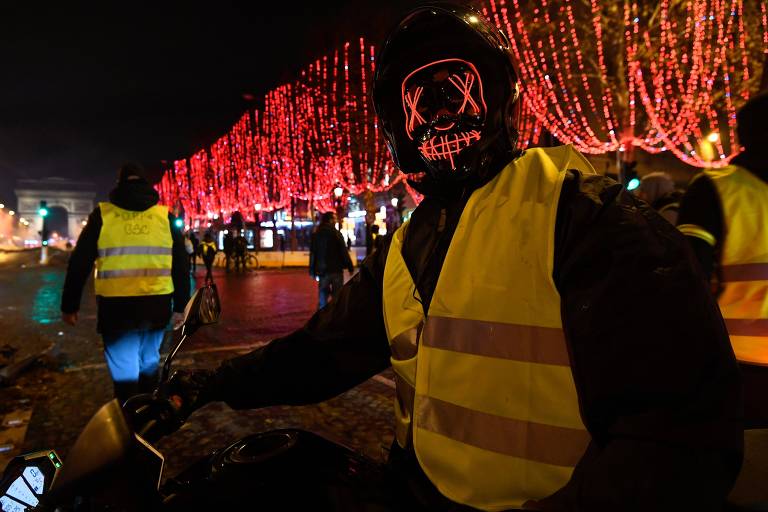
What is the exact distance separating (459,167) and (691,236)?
5.08ft

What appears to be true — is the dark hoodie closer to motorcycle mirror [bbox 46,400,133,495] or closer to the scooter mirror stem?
the scooter mirror stem

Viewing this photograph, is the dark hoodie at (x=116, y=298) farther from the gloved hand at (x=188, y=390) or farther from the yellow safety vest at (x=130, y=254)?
the gloved hand at (x=188, y=390)

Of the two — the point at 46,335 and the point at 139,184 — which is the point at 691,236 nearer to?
the point at 139,184

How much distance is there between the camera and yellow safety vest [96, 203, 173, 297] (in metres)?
3.91

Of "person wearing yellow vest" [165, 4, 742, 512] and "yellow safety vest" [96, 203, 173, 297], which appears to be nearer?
"person wearing yellow vest" [165, 4, 742, 512]

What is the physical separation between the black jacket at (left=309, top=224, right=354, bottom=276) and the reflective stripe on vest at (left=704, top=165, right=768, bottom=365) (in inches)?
282

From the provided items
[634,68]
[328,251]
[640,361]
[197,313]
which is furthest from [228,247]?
[640,361]

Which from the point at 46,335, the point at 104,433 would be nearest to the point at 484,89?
the point at 104,433

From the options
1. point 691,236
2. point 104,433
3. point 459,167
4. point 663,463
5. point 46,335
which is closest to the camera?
point 663,463

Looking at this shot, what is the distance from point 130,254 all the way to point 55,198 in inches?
4702

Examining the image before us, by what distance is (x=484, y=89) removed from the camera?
1.34 m

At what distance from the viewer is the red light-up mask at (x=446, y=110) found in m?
→ 1.28

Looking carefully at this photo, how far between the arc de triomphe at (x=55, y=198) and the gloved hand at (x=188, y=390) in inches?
4452

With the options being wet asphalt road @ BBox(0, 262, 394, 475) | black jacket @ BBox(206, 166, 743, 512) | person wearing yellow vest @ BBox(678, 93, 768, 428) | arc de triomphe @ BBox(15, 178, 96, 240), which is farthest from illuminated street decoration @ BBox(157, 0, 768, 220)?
arc de triomphe @ BBox(15, 178, 96, 240)
